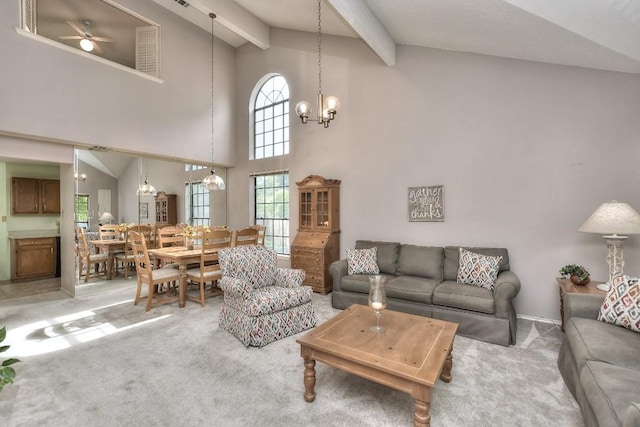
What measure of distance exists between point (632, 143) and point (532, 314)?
219cm

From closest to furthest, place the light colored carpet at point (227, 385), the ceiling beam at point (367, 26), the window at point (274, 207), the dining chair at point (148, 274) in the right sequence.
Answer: the light colored carpet at point (227, 385), the ceiling beam at point (367, 26), the dining chair at point (148, 274), the window at point (274, 207)

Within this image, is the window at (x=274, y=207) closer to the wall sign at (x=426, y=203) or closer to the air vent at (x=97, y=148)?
the wall sign at (x=426, y=203)

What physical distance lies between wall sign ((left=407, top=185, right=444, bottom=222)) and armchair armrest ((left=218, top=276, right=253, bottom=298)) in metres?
2.66

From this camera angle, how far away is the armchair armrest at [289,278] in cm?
347

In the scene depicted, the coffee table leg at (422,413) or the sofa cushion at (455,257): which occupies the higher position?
the sofa cushion at (455,257)

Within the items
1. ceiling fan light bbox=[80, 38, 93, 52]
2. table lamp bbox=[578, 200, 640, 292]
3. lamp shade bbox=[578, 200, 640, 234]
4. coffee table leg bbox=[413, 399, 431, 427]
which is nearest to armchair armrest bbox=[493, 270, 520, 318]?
table lamp bbox=[578, 200, 640, 292]

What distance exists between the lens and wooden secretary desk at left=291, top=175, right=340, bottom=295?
4844mm

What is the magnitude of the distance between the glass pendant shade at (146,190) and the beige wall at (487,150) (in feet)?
9.99

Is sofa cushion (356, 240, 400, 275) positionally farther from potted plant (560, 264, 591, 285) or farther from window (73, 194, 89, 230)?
window (73, 194, 89, 230)

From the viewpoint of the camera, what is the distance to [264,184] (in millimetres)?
6520

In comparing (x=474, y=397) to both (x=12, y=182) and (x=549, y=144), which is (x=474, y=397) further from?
(x=12, y=182)

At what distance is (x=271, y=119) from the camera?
6.38 metres

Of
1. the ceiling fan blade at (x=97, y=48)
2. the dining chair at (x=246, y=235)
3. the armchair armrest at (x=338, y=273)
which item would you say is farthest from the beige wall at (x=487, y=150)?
the ceiling fan blade at (x=97, y=48)

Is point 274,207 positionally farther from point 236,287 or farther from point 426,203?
point 236,287
